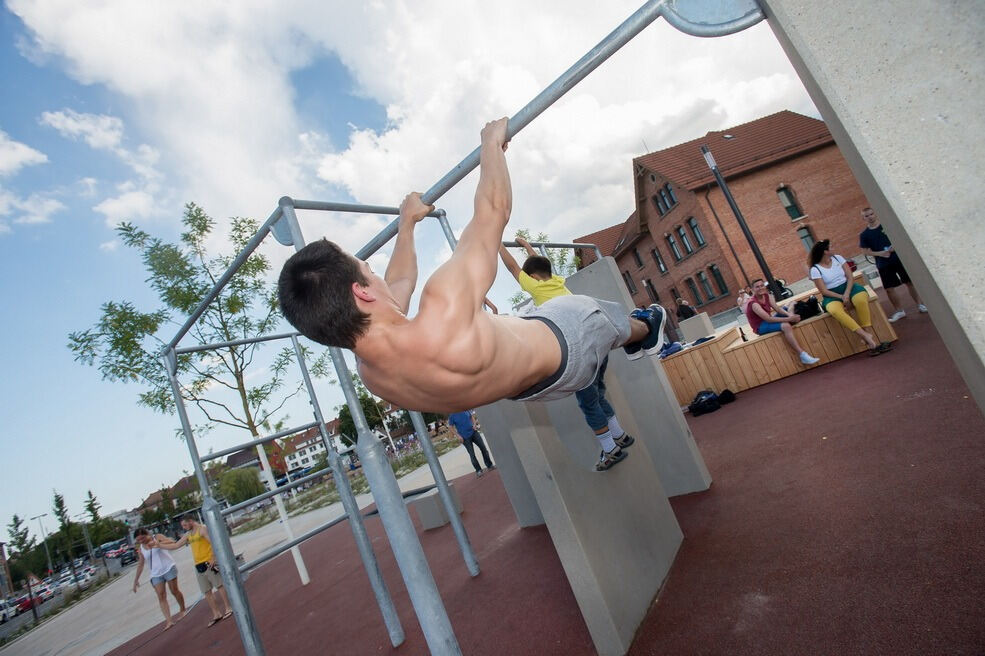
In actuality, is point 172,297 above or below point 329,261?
above

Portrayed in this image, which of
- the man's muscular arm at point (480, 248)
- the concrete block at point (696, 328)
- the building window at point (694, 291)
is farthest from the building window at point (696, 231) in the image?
the man's muscular arm at point (480, 248)

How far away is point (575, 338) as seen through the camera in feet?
7.18

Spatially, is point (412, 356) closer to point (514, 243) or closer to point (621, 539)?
point (621, 539)

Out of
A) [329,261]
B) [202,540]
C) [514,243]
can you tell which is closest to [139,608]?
[202,540]

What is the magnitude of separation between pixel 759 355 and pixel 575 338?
6604 millimetres

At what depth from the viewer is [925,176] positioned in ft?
3.74

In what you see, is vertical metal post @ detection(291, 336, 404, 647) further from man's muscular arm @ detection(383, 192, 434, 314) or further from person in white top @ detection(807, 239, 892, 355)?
person in white top @ detection(807, 239, 892, 355)

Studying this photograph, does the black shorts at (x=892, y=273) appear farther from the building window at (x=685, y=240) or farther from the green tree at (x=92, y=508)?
the green tree at (x=92, y=508)

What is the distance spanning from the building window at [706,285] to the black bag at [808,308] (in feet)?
64.1

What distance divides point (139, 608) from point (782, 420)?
15.3 meters

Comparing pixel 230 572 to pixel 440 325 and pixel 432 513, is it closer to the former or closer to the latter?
pixel 440 325

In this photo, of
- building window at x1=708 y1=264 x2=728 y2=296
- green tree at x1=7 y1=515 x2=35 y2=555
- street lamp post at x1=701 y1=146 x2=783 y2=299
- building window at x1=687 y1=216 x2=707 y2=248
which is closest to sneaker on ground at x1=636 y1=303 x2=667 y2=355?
street lamp post at x1=701 y1=146 x2=783 y2=299

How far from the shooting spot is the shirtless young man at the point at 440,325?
1.72 metres

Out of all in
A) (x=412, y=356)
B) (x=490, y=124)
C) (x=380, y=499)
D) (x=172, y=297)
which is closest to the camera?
(x=412, y=356)
